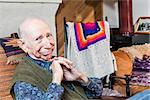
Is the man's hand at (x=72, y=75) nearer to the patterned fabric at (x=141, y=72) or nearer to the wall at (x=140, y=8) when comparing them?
the patterned fabric at (x=141, y=72)

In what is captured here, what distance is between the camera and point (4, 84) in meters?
2.20

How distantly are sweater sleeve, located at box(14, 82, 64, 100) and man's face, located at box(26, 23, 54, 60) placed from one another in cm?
22

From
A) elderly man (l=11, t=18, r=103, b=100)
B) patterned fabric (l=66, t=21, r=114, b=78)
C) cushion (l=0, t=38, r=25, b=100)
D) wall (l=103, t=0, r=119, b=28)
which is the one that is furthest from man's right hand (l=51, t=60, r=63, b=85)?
wall (l=103, t=0, r=119, b=28)

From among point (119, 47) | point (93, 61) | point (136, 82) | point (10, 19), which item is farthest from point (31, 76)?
point (119, 47)

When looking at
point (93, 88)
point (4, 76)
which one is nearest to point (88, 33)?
Answer: point (4, 76)

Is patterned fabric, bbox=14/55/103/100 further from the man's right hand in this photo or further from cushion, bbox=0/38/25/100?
cushion, bbox=0/38/25/100

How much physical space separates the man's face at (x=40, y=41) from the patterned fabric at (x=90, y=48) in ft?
4.64

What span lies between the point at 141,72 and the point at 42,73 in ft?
6.06

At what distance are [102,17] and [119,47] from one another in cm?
49

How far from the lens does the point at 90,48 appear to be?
10.3 ft

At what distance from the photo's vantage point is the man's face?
160 centimetres

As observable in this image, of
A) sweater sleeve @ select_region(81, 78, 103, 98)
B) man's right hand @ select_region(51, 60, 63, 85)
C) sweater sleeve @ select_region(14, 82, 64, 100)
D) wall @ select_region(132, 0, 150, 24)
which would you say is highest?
wall @ select_region(132, 0, 150, 24)

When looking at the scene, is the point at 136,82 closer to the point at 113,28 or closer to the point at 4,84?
the point at 113,28

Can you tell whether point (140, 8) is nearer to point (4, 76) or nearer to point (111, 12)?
point (111, 12)
